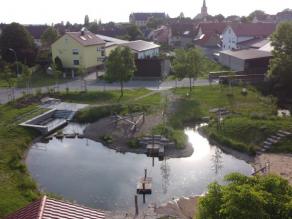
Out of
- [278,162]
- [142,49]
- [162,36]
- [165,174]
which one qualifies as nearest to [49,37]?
[142,49]

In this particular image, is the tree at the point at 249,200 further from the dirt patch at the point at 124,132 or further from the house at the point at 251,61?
the house at the point at 251,61

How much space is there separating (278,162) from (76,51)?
3312 cm

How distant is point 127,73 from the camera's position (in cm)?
3756

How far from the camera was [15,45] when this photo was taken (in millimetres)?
52938

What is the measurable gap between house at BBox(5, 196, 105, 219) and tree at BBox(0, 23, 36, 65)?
43959 mm

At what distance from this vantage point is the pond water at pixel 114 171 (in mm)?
20922

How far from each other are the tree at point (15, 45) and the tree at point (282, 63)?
31.6 m

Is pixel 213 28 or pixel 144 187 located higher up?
pixel 213 28

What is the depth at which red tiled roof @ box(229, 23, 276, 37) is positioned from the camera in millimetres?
65438

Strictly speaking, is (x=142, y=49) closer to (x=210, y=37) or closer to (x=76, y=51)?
(x=76, y=51)

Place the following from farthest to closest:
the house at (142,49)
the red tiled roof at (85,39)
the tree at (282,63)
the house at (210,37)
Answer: the house at (210,37) < the house at (142,49) < the red tiled roof at (85,39) < the tree at (282,63)

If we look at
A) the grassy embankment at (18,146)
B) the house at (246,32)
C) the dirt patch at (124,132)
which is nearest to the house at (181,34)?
the house at (246,32)

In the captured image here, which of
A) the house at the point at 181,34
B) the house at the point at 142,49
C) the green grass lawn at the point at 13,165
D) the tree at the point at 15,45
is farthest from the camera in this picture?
the house at the point at 181,34

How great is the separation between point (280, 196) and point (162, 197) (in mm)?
10075
